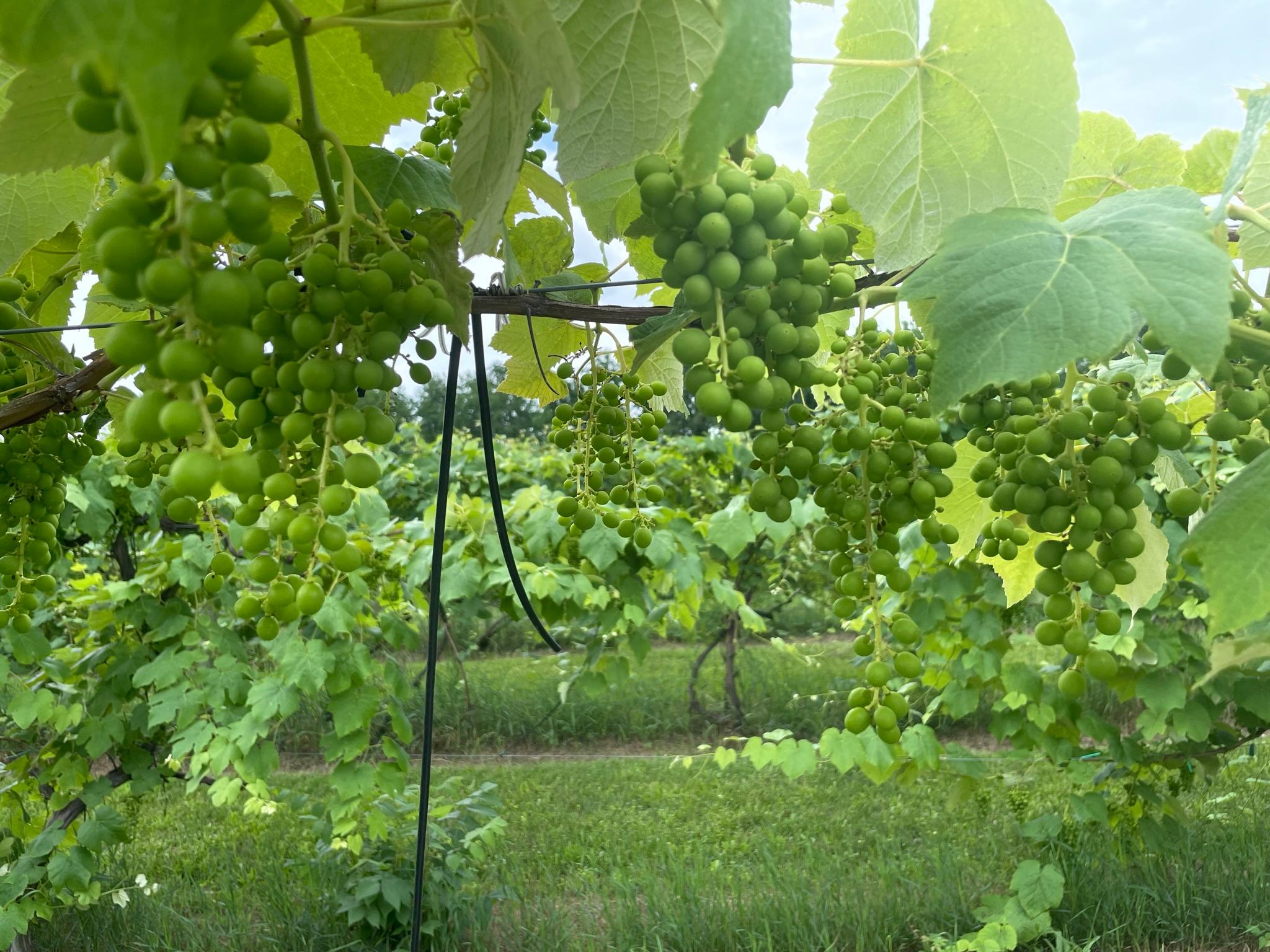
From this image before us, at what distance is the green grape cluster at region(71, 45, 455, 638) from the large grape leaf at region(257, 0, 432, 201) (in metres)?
0.14

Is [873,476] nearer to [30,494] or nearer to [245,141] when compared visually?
[245,141]

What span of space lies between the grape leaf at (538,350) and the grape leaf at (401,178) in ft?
1.27

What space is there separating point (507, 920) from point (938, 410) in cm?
373

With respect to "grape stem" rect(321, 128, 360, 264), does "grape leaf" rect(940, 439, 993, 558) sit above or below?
below

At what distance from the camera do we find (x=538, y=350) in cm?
120

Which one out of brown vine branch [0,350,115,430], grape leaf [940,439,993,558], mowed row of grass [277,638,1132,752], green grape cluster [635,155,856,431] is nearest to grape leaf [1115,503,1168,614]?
grape leaf [940,439,993,558]

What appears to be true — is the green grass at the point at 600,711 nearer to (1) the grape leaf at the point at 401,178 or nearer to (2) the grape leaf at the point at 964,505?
(2) the grape leaf at the point at 964,505

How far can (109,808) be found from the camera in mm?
3381

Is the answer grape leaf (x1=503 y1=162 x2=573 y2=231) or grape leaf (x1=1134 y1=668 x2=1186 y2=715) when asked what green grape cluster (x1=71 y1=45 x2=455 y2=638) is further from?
grape leaf (x1=1134 y1=668 x2=1186 y2=715)

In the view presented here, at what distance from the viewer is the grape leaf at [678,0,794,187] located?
1.37 ft

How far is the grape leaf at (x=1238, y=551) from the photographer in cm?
60

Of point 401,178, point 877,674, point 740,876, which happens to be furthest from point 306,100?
point 740,876

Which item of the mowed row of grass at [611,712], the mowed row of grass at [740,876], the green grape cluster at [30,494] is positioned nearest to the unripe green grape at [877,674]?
the green grape cluster at [30,494]

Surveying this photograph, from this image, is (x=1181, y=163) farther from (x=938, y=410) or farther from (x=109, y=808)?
(x=109, y=808)
